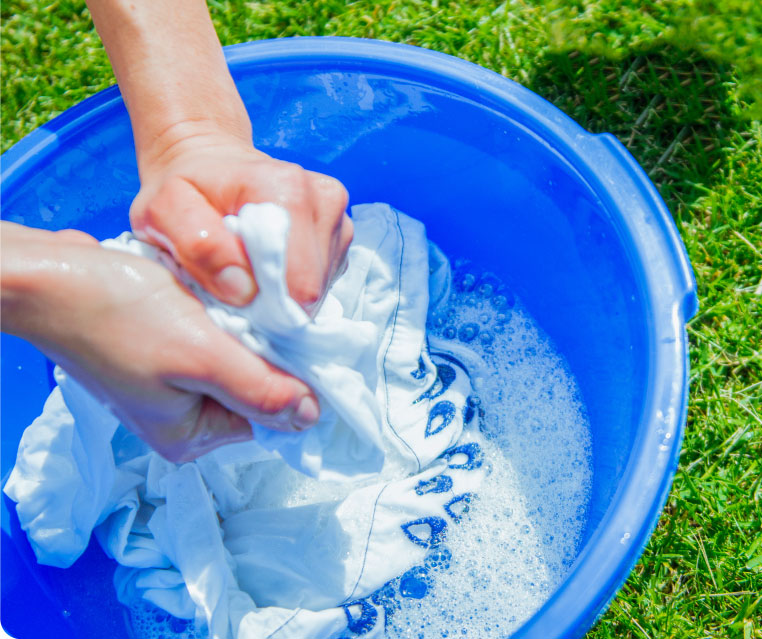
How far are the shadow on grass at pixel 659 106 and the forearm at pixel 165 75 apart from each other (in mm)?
751

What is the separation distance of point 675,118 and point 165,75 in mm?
971

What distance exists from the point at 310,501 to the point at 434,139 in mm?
625

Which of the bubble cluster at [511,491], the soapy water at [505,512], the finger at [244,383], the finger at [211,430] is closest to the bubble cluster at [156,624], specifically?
the soapy water at [505,512]

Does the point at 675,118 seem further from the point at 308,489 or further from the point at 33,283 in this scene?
the point at 33,283

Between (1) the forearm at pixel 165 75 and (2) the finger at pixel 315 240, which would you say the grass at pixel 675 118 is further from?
(2) the finger at pixel 315 240

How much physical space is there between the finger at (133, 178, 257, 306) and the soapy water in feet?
1.82

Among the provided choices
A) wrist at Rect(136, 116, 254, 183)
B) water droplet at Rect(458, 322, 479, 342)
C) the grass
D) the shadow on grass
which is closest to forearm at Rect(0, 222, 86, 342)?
wrist at Rect(136, 116, 254, 183)

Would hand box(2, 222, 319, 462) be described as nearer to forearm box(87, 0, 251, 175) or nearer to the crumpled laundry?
the crumpled laundry

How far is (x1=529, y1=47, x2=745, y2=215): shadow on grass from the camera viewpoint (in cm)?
138

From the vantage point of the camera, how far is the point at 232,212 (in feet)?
2.53

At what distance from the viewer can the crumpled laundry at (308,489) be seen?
98cm

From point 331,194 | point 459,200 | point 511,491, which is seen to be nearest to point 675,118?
point 459,200

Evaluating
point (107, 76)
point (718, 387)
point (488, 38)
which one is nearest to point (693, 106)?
point (488, 38)

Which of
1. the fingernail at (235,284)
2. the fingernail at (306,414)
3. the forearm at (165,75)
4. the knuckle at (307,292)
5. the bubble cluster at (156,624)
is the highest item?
the forearm at (165,75)
